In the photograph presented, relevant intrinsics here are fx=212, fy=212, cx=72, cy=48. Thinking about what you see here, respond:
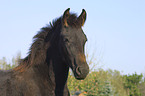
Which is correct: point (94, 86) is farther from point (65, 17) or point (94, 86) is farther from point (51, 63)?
point (65, 17)

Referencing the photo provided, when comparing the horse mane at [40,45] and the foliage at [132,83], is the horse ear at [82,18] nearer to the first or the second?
the horse mane at [40,45]

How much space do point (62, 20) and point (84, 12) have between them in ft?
2.46

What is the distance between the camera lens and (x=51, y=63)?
15.3 feet

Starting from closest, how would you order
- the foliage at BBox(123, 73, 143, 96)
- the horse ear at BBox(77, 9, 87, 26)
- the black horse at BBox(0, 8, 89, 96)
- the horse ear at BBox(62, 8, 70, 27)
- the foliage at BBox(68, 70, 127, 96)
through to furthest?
the black horse at BBox(0, 8, 89, 96) < the horse ear at BBox(62, 8, 70, 27) < the horse ear at BBox(77, 9, 87, 26) < the foliage at BBox(68, 70, 127, 96) < the foliage at BBox(123, 73, 143, 96)

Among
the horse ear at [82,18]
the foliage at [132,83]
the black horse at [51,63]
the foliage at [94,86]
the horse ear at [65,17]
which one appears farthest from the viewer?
the foliage at [132,83]

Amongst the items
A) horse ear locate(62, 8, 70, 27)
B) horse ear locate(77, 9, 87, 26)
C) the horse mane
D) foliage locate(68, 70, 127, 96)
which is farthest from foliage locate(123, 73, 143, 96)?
horse ear locate(62, 8, 70, 27)

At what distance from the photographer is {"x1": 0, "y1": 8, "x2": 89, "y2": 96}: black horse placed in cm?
424

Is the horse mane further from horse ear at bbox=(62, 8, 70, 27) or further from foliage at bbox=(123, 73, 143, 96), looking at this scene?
foliage at bbox=(123, 73, 143, 96)

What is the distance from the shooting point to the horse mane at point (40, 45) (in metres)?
4.69

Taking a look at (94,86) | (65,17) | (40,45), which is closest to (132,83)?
(94,86)

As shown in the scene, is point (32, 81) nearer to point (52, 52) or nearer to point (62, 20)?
point (52, 52)

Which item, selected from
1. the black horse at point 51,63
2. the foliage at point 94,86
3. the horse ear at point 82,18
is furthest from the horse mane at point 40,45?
the foliage at point 94,86

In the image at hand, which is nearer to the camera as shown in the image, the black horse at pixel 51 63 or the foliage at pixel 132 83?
the black horse at pixel 51 63

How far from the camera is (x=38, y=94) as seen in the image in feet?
13.9
